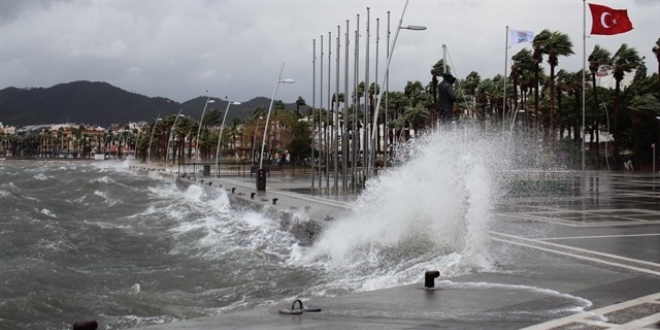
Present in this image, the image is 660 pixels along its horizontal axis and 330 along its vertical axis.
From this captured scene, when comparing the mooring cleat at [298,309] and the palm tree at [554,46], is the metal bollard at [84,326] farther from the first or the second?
the palm tree at [554,46]

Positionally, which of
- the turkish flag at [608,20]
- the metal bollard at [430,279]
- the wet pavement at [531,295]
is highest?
the turkish flag at [608,20]

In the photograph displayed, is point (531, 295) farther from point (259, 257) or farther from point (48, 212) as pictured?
point (48, 212)

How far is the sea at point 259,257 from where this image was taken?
37.3ft

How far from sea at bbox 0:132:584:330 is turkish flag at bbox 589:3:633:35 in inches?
908

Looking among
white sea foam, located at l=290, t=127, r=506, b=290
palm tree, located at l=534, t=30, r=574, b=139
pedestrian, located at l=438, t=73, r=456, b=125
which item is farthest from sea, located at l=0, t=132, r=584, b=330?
palm tree, located at l=534, t=30, r=574, b=139

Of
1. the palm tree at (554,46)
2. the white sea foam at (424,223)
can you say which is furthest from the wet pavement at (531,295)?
the palm tree at (554,46)

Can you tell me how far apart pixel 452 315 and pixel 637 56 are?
64549 mm

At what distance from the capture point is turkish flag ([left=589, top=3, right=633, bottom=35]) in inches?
1416

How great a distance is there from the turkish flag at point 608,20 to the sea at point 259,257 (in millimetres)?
23060

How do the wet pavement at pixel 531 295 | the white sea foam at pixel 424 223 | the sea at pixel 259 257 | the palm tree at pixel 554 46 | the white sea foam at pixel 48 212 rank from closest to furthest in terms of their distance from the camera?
the wet pavement at pixel 531 295 < the sea at pixel 259 257 < the white sea foam at pixel 424 223 < the white sea foam at pixel 48 212 < the palm tree at pixel 554 46

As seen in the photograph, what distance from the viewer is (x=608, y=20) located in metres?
36.3

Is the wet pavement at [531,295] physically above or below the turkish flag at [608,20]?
below

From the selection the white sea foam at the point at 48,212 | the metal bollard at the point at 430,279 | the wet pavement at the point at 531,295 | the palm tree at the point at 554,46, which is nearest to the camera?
the wet pavement at the point at 531,295

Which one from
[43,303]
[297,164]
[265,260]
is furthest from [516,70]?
[43,303]
